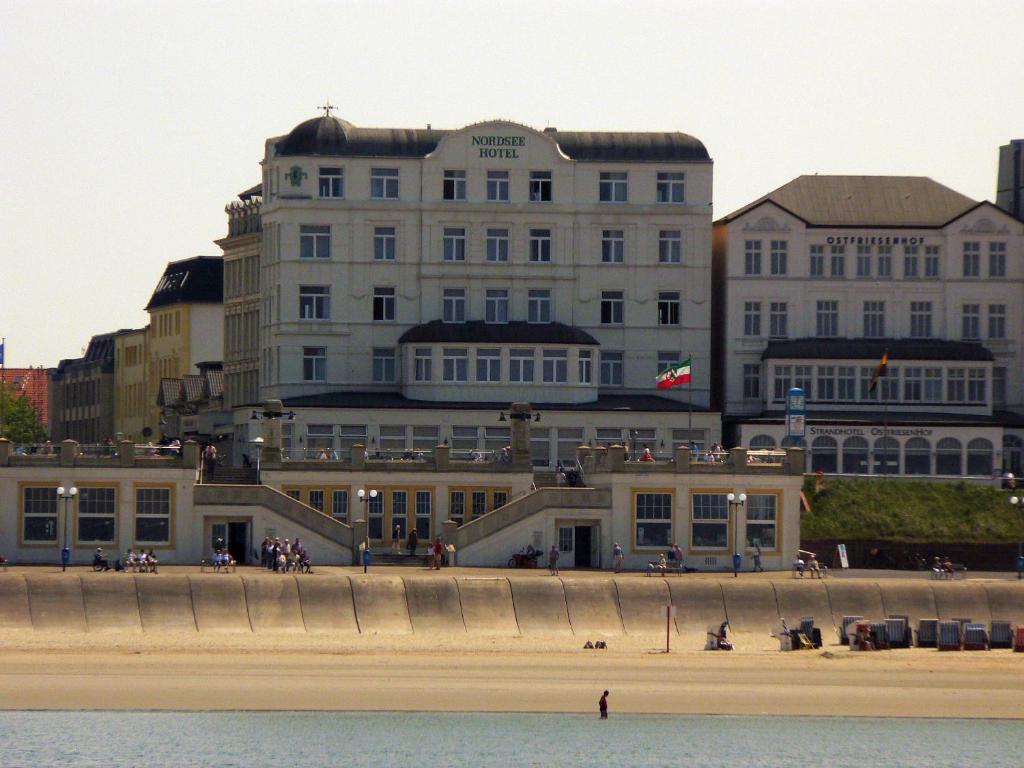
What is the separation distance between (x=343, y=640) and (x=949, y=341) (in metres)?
40.7

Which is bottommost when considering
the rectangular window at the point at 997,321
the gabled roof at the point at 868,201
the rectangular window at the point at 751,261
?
the rectangular window at the point at 997,321

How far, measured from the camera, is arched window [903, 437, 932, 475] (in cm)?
10700

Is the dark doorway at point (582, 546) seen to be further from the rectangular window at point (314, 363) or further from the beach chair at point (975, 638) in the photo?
the rectangular window at point (314, 363)

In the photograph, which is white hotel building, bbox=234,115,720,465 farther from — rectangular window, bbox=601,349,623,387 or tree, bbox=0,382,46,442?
tree, bbox=0,382,46,442

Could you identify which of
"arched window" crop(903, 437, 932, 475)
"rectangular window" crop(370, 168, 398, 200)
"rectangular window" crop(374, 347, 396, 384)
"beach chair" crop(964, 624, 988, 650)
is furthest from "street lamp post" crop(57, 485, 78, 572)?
"arched window" crop(903, 437, 932, 475)

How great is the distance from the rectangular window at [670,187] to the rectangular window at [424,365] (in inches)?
493

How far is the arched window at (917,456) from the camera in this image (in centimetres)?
10700

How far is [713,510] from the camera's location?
3733 inches

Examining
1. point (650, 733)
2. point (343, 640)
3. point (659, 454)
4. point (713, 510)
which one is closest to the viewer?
point (650, 733)

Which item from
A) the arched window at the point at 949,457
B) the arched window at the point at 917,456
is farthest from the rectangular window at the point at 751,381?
the arched window at the point at 949,457

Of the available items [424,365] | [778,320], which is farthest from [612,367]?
[424,365]

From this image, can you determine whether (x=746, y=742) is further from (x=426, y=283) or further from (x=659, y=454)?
(x=426, y=283)

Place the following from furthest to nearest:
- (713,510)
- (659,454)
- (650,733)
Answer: (659,454), (713,510), (650,733)

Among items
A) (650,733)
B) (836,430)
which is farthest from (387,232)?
(650,733)
